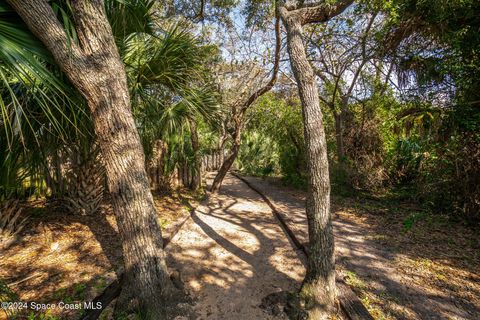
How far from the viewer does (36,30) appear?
5.97ft

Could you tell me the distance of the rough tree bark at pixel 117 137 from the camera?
1.92 metres

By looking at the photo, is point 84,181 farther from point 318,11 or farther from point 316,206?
point 318,11

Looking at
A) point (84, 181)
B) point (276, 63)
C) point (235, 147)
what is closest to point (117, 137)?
point (84, 181)

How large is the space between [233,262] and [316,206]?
1628mm

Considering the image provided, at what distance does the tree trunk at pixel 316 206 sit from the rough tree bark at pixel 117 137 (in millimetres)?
1478

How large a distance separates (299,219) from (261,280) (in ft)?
7.79

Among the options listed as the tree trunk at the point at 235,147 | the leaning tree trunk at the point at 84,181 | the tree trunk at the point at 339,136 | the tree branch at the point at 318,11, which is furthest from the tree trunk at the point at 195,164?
the tree branch at the point at 318,11

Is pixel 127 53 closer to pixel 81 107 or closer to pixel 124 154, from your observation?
pixel 81 107

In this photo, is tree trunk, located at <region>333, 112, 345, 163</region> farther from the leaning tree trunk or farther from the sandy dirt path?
the leaning tree trunk

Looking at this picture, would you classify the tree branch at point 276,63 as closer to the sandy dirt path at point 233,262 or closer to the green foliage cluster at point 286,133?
the green foliage cluster at point 286,133

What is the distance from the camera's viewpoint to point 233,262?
334 centimetres

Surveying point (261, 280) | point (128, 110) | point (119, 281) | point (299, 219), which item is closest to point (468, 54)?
point (299, 219)

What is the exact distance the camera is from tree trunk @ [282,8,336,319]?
2340 mm

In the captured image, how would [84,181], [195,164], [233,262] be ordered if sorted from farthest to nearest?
[195,164], [84,181], [233,262]
